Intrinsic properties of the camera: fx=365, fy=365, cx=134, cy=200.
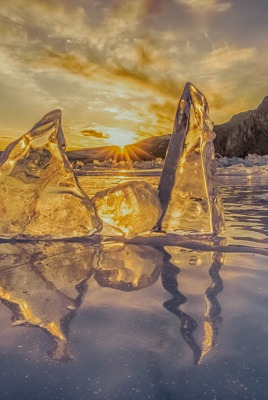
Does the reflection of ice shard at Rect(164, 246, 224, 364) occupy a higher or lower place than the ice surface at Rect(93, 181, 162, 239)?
lower

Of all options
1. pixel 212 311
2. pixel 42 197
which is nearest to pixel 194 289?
pixel 212 311

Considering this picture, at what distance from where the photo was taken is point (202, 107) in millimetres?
3191

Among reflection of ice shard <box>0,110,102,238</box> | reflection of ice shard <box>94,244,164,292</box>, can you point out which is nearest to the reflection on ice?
reflection of ice shard <box>94,244,164,292</box>

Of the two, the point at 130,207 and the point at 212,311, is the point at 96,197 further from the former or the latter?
the point at 212,311

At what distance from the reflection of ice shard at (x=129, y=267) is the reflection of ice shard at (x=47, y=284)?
0.31 ft

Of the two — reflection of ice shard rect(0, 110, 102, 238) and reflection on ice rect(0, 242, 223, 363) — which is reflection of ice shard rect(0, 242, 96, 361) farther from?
reflection of ice shard rect(0, 110, 102, 238)

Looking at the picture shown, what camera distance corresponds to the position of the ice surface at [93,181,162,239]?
2.90 m

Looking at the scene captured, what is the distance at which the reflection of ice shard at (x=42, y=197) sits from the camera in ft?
9.87

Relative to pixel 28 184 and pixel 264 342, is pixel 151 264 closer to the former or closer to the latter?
pixel 264 342

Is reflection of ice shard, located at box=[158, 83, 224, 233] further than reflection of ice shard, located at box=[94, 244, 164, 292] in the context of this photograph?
Yes

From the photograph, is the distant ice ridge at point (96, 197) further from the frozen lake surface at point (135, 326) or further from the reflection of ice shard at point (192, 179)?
the frozen lake surface at point (135, 326)

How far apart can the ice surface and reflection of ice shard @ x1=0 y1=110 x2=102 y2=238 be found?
0.53 ft

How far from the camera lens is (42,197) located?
3.06m

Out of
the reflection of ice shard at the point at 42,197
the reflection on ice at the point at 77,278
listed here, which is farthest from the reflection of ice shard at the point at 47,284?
the reflection of ice shard at the point at 42,197
